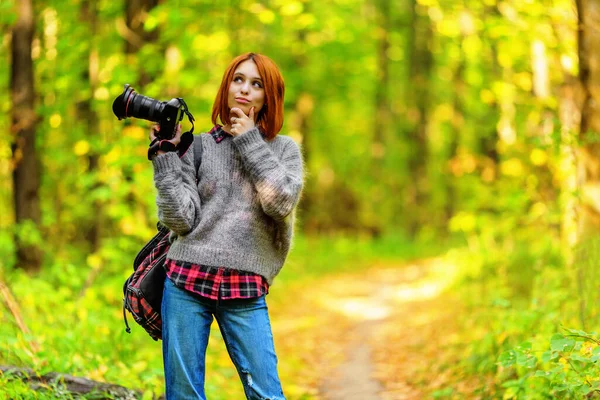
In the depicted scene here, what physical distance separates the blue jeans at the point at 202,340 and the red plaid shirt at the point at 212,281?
0.15 feet

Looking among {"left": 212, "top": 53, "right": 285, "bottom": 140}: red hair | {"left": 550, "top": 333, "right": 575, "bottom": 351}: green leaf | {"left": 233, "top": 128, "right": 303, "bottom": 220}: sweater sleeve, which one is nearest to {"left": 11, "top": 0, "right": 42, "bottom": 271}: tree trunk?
{"left": 212, "top": 53, "right": 285, "bottom": 140}: red hair

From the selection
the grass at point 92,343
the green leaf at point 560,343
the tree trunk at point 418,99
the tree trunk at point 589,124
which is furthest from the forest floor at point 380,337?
the tree trunk at point 418,99

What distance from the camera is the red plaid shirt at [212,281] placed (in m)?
2.83

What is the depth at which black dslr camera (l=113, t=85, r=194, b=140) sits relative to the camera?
2814 mm

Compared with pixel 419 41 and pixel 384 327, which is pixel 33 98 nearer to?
pixel 384 327

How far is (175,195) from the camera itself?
277 centimetres

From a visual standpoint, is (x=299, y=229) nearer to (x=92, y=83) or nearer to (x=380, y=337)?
(x=380, y=337)

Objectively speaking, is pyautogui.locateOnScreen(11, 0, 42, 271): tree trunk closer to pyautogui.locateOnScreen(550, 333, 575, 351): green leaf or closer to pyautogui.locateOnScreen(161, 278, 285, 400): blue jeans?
pyautogui.locateOnScreen(161, 278, 285, 400): blue jeans

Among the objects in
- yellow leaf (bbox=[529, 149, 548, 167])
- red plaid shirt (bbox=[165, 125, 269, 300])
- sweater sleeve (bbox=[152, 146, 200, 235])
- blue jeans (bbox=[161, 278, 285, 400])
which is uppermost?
sweater sleeve (bbox=[152, 146, 200, 235])

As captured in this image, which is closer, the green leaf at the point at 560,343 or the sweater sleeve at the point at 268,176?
the sweater sleeve at the point at 268,176

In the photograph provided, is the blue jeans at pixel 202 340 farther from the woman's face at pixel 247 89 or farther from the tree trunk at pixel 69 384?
the tree trunk at pixel 69 384

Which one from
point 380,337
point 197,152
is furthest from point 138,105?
point 380,337

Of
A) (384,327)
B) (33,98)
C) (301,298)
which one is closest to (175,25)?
(33,98)

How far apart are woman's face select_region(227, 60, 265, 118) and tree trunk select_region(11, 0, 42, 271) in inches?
221
